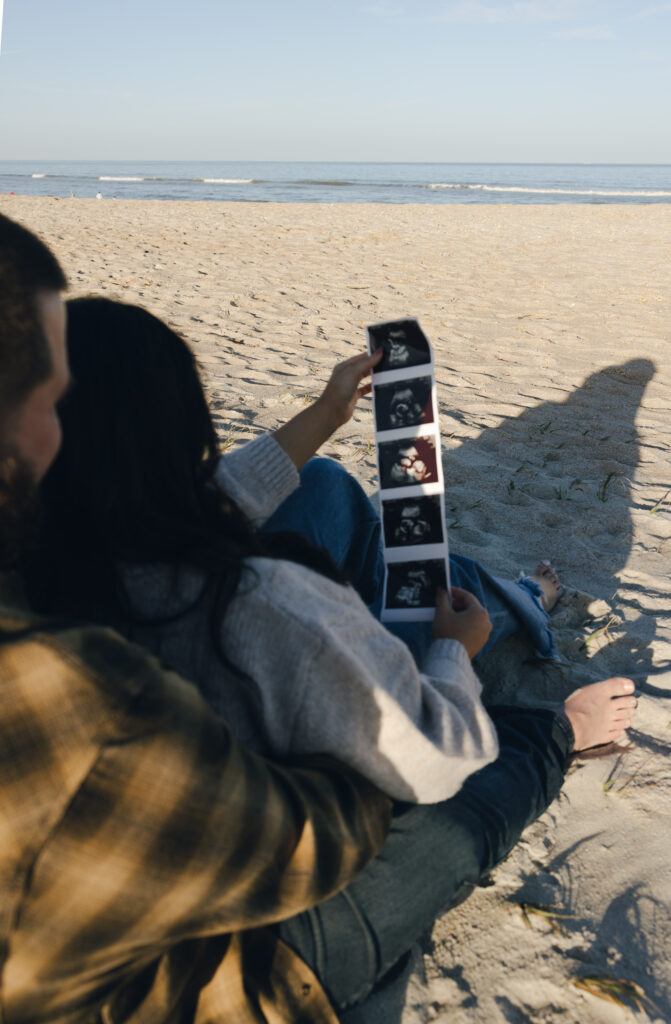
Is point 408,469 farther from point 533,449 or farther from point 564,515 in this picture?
point 533,449

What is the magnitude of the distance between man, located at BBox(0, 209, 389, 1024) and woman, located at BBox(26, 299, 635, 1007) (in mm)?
114

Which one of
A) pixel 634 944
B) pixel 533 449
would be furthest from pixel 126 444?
pixel 533 449

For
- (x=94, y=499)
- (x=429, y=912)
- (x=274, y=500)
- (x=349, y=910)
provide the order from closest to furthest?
(x=94, y=499) → (x=349, y=910) → (x=429, y=912) → (x=274, y=500)

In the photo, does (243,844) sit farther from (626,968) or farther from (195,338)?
(195,338)

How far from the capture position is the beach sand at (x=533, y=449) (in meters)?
1.36

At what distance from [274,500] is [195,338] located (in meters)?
3.41

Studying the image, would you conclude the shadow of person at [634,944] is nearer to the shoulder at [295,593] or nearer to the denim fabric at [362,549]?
the denim fabric at [362,549]

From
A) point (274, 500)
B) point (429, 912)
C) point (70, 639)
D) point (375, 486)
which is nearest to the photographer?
point (70, 639)

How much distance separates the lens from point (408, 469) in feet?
5.52

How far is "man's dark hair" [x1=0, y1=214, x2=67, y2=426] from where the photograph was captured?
73 centimetres

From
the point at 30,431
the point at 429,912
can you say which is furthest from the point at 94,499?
the point at 429,912

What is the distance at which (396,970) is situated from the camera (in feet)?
4.25

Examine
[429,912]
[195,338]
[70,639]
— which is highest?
[70,639]

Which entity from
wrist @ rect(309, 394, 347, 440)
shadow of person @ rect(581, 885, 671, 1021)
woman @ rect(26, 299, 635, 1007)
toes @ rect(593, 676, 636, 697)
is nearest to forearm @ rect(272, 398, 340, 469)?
wrist @ rect(309, 394, 347, 440)
